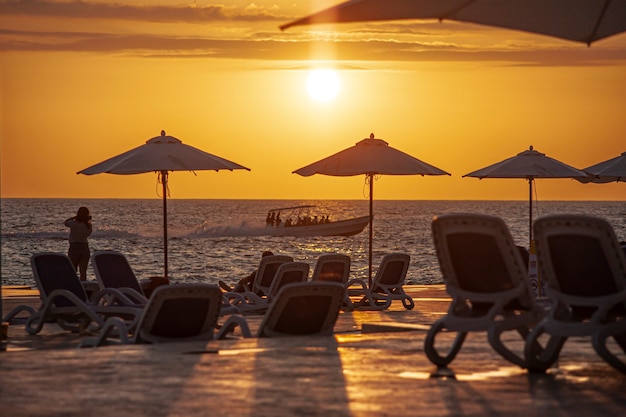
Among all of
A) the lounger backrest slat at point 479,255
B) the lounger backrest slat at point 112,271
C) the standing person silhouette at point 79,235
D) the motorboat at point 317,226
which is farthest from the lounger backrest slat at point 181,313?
the motorboat at point 317,226

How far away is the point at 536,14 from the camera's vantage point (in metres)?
8.15

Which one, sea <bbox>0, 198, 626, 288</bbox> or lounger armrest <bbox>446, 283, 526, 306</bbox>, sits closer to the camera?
lounger armrest <bbox>446, 283, 526, 306</bbox>

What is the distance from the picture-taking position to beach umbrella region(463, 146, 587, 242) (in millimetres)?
18484

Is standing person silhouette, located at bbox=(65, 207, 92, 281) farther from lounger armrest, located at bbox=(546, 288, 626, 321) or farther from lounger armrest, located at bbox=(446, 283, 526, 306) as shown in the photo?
lounger armrest, located at bbox=(546, 288, 626, 321)

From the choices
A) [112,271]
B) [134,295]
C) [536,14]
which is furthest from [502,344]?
[112,271]

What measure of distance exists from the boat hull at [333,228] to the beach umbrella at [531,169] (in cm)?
5976

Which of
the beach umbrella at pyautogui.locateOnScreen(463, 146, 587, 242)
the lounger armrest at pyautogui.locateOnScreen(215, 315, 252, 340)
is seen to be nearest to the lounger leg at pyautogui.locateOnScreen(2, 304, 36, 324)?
the lounger armrest at pyautogui.locateOnScreen(215, 315, 252, 340)

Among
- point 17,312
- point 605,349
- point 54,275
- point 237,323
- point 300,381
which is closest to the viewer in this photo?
point 300,381

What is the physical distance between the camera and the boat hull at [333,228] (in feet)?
264

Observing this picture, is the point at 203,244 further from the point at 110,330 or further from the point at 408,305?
the point at 110,330

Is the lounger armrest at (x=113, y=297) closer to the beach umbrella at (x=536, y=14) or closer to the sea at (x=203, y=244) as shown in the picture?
the beach umbrella at (x=536, y=14)

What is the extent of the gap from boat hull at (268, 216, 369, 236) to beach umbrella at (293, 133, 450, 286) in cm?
6095

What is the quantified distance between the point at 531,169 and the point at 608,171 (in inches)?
57.3

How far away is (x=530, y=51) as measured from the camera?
2717 inches
